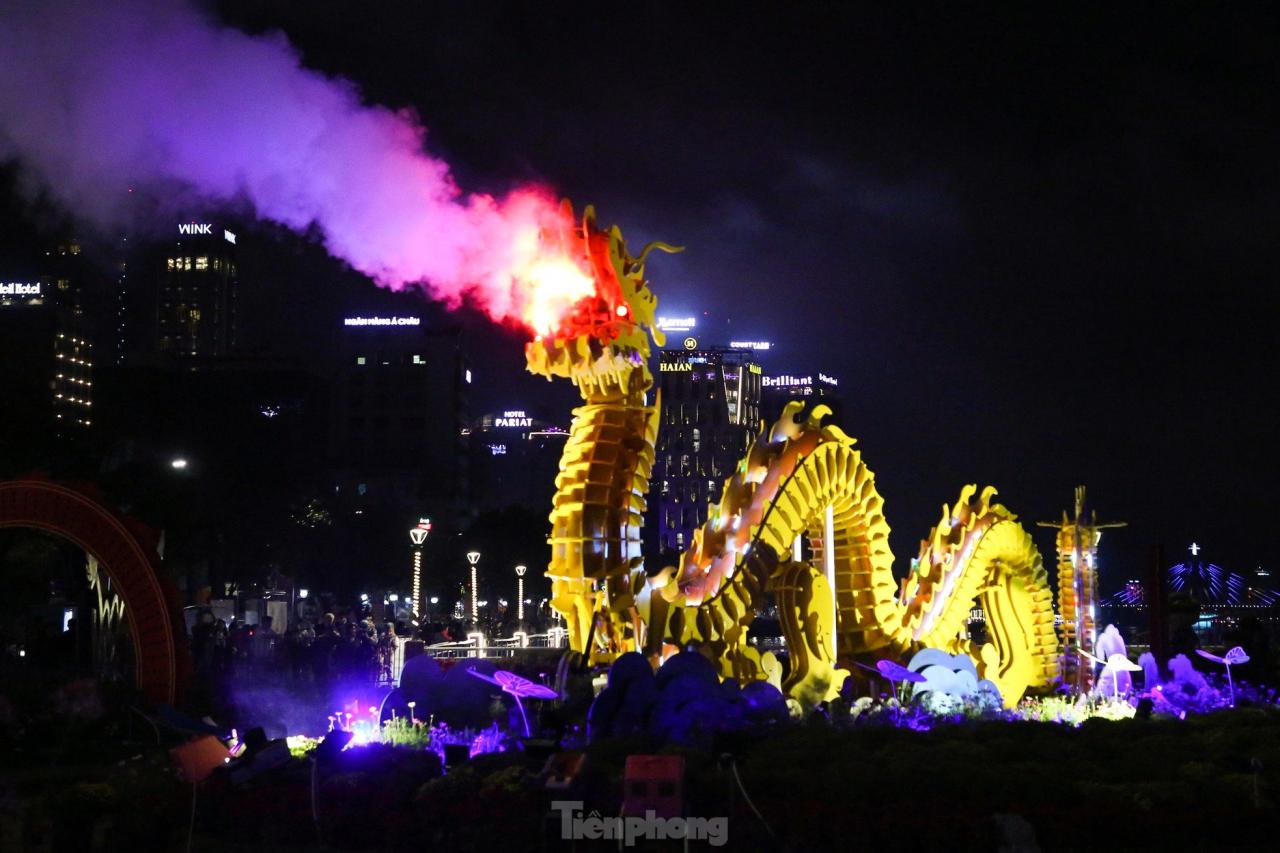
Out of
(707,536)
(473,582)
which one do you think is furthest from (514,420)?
(707,536)

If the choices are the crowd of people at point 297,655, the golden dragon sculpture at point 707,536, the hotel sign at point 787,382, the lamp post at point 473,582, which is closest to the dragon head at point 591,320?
the golden dragon sculpture at point 707,536

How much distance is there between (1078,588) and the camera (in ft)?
74.5

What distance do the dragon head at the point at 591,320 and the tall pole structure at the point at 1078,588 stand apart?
35.2 feet

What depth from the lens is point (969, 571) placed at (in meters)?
20.3

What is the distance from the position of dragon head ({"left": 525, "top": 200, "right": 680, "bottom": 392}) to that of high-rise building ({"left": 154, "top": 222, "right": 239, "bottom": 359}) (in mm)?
133912

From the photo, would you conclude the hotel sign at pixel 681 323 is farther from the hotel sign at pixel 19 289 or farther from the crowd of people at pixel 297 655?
the crowd of people at pixel 297 655

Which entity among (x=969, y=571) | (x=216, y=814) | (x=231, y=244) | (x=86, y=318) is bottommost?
(x=216, y=814)

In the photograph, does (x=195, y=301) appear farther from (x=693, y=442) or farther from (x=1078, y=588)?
(x=1078, y=588)

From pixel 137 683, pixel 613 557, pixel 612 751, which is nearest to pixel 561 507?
pixel 613 557

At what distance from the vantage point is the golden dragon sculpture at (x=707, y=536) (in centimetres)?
1502

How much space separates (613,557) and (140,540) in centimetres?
545

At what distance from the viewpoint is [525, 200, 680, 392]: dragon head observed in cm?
1538

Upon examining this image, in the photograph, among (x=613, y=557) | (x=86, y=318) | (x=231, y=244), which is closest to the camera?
(x=613, y=557)

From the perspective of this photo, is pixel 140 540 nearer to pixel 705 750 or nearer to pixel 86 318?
pixel 705 750
